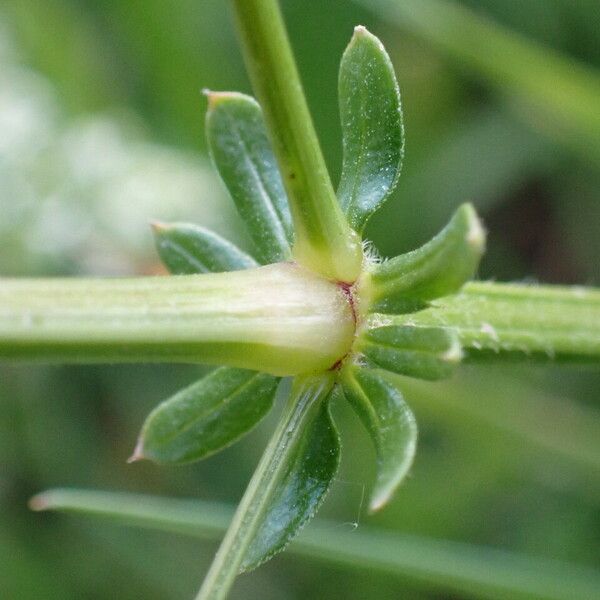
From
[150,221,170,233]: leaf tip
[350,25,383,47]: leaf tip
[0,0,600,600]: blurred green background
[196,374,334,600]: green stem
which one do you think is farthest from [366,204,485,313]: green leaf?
[0,0,600,600]: blurred green background

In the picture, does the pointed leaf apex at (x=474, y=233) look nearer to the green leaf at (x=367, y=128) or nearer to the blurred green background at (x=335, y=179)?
the green leaf at (x=367, y=128)

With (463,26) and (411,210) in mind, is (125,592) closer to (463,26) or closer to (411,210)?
(411,210)

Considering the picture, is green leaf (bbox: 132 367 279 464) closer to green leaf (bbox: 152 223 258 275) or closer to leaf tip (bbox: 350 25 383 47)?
green leaf (bbox: 152 223 258 275)

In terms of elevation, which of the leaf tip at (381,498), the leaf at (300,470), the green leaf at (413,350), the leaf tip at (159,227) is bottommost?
the leaf at (300,470)

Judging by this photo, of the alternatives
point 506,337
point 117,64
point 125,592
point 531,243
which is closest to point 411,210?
point 531,243

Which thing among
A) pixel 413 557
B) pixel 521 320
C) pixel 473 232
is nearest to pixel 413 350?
pixel 473 232

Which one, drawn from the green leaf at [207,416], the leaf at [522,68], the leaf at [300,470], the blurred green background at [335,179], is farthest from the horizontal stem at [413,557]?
the leaf at [522,68]
